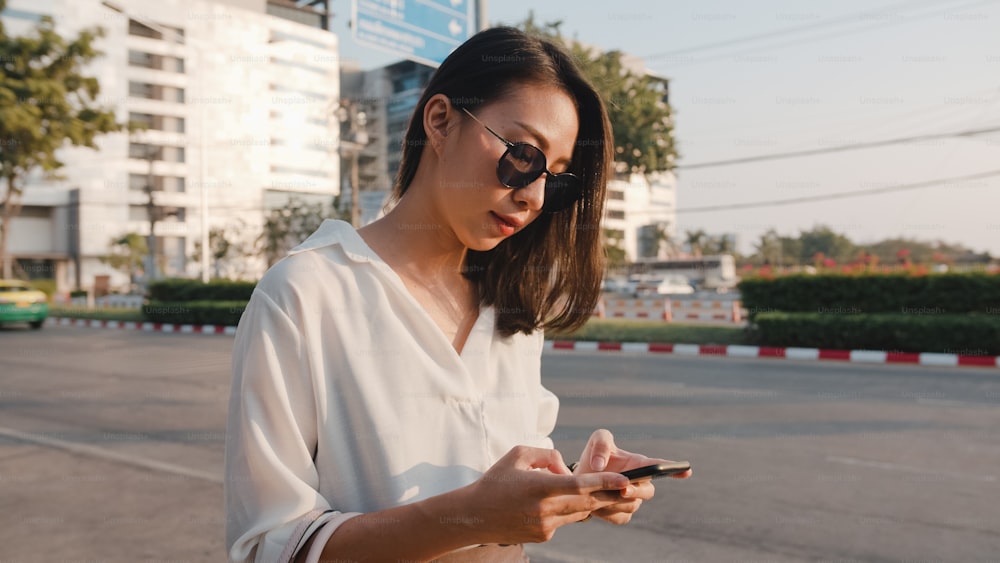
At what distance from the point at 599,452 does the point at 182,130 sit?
211 feet

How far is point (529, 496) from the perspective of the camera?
892 mm

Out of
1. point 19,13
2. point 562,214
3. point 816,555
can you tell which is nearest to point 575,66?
point 562,214

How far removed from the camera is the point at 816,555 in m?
3.53

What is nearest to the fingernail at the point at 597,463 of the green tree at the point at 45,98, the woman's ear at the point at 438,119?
the woman's ear at the point at 438,119

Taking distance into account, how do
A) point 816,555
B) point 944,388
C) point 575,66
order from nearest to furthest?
point 575,66, point 816,555, point 944,388

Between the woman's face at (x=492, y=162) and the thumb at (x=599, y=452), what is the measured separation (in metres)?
0.35

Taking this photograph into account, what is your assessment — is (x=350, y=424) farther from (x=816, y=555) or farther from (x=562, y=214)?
→ (x=816, y=555)

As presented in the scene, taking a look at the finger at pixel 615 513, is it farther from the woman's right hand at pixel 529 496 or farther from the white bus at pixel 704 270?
the white bus at pixel 704 270

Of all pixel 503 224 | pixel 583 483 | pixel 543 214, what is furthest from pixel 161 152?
pixel 583 483

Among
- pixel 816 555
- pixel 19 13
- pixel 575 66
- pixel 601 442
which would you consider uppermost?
pixel 19 13

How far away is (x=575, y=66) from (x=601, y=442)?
0.62 meters

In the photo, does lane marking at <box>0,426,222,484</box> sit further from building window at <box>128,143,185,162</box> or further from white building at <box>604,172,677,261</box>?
white building at <box>604,172,677,261</box>

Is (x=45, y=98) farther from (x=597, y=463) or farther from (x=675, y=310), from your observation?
(x=597, y=463)

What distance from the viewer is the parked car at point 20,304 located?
19141 millimetres
